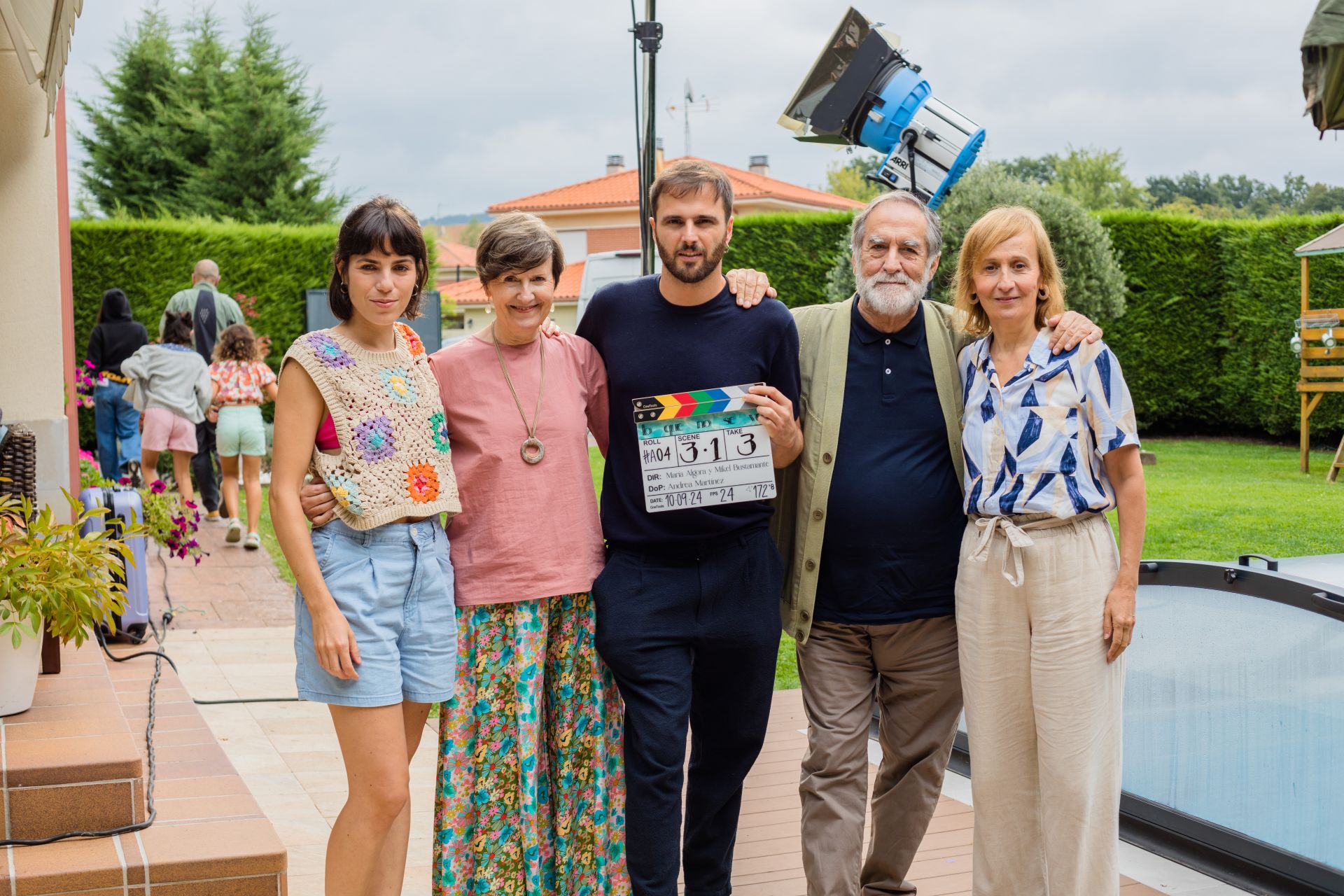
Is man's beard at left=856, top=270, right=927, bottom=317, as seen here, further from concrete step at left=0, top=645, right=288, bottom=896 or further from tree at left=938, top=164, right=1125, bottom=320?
tree at left=938, top=164, right=1125, bottom=320

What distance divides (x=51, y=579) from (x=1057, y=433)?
2727 mm

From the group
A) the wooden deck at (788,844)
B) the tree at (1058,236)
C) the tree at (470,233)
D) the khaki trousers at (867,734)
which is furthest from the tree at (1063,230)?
the tree at (470,233)

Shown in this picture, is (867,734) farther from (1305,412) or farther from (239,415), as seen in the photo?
(1305,412)

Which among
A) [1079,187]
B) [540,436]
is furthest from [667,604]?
[1079,187]

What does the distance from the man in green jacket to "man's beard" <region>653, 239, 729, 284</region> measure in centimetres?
892

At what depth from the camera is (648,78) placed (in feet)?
20.6

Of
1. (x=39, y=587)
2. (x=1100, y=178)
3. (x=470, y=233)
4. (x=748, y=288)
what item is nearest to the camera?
(x=748, y=288)

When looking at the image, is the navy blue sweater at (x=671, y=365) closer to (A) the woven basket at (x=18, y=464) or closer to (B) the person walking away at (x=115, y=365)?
(A) the woven basket at (x=18, y=464)

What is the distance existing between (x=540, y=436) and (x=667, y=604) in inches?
20.1

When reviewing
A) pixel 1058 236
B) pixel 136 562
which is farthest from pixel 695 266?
pixel 1058 236

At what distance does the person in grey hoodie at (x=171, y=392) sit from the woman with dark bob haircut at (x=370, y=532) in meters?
7.48

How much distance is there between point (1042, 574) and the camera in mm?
2854

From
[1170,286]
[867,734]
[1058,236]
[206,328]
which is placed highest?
[1058,236]

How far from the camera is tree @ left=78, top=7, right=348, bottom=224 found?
2508cm
